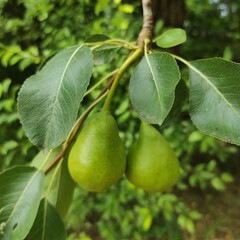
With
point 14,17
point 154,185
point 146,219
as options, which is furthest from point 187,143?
point 154,185

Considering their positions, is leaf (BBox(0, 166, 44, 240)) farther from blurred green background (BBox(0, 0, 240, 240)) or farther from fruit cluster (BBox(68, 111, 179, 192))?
blurred green background (BBox(0, 0, 240, 240))

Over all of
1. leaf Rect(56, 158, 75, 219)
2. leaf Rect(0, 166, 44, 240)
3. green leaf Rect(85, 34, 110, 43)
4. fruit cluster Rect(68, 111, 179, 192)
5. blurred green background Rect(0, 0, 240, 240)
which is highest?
green leaf Rect(85, 34, 110, 43)

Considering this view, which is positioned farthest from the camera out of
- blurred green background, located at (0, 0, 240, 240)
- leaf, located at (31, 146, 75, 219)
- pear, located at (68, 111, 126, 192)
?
blurred green background, located at (0, 0, 240, 240)

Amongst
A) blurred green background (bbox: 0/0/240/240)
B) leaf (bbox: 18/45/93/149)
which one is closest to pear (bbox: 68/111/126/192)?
leaf (bbox: 18/45/93/149)

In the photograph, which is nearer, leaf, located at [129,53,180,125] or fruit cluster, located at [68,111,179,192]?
leaf, located at [129,53,180,125]

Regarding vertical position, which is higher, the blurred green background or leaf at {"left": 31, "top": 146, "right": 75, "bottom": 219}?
leaf at {"left": 31, "top": 146, "right": 75, "bottom": 219}

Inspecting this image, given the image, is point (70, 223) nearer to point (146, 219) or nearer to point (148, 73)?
point (146, 219)

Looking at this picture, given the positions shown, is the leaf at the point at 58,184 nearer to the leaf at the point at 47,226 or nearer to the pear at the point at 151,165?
the leaf at the point at 47,226
